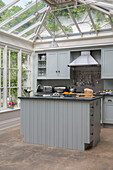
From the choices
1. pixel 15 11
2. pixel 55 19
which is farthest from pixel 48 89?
pixel 15 11

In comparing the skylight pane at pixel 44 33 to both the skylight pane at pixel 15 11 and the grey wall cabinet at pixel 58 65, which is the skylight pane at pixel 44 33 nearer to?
the grey wall cabinet at pixel 58 65

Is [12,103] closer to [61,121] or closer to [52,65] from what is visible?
[52,65]

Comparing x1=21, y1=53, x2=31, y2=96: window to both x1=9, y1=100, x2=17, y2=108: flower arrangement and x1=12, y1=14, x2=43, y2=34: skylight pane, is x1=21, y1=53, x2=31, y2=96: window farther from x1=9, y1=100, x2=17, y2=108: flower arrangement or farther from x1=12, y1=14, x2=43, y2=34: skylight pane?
x1=12, y1=14, x2=43, y2=34: skylight pane

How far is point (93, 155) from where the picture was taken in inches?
138

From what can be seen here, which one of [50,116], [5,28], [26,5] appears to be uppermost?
[26,5]

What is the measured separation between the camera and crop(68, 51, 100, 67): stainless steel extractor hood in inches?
246

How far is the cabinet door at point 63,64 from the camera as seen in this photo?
677cm

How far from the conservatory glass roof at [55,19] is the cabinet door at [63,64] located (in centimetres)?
63

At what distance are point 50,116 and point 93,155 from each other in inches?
45.9

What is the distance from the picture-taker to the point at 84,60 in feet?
21.0

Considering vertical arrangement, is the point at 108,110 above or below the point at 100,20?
below

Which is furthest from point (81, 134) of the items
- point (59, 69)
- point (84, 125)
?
point (59, 69)

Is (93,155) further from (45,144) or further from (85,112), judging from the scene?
(45,144)

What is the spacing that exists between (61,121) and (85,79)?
3250mm
